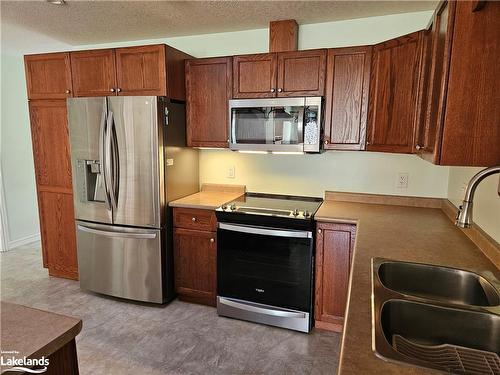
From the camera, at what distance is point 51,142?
313 cm

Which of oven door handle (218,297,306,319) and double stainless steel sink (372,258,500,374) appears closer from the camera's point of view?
double stainless steel sink (372,258,500,374)

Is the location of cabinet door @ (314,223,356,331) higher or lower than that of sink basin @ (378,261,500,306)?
lower

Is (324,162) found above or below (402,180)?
above

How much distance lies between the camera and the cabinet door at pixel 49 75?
2928 millimetres

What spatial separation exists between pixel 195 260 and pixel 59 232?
153cm

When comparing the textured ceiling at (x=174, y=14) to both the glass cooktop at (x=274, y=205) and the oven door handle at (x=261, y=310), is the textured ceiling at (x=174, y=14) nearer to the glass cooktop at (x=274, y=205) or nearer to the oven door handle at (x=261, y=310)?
the glass cooktop at (x=274, y=205)

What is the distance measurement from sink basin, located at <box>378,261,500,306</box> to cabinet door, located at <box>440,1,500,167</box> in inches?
20.1

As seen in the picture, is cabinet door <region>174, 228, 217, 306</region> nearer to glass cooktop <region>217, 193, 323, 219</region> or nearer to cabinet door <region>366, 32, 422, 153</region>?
glass cooktop <region>217, 193, 323, 219</region>

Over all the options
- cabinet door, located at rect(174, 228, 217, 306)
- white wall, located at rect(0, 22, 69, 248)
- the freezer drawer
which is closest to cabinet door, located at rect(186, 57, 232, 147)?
cabinet door, located at rect(174, 228, 217, 306)

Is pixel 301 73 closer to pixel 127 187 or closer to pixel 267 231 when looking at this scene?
pixel 267 231

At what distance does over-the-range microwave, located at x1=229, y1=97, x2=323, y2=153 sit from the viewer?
2.48m

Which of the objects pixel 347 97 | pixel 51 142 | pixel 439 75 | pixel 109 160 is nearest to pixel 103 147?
Result: pixel 109 160

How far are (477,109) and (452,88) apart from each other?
→ 109mm

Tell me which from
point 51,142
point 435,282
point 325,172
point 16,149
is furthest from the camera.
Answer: point 16,149
